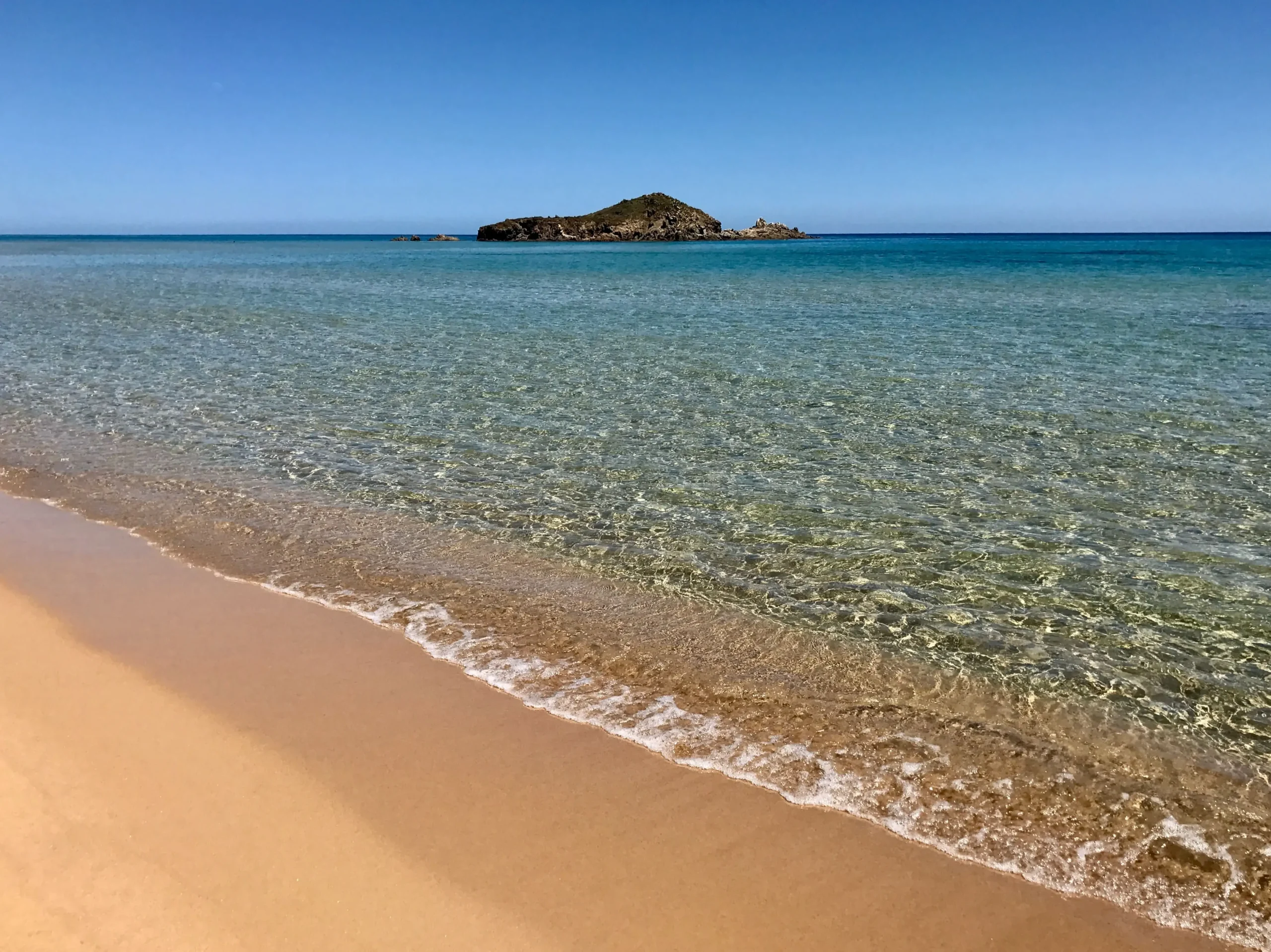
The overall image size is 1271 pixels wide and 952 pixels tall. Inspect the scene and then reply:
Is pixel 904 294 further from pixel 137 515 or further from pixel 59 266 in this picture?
pixel 59 266

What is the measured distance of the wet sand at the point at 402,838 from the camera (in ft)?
11.4

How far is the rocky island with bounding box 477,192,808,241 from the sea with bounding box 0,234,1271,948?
15513 cm

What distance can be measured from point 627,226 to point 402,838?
175 meters

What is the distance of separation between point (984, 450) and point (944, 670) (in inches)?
232

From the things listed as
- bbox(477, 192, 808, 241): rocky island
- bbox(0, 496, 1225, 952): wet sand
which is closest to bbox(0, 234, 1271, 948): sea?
bbox(0, 496, 1225, 952): wet sand

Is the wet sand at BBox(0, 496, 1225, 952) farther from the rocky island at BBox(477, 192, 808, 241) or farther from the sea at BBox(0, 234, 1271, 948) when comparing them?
the rocky island at BBox(477, 192, 808, 241)

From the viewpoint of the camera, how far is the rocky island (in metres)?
169

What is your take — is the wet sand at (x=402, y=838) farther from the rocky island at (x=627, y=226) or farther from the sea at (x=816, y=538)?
the rocky island at (x=627, y=226)

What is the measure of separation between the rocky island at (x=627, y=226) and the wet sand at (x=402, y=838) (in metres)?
169

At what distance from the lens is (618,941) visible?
134 inches

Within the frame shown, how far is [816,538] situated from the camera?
26.0 ft

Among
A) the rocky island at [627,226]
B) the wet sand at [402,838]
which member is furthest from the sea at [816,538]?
the rocky island at [627,226]

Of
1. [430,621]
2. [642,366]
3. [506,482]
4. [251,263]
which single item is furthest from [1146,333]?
[251,263]

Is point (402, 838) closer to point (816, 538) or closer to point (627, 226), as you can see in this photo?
point (816, 538)
